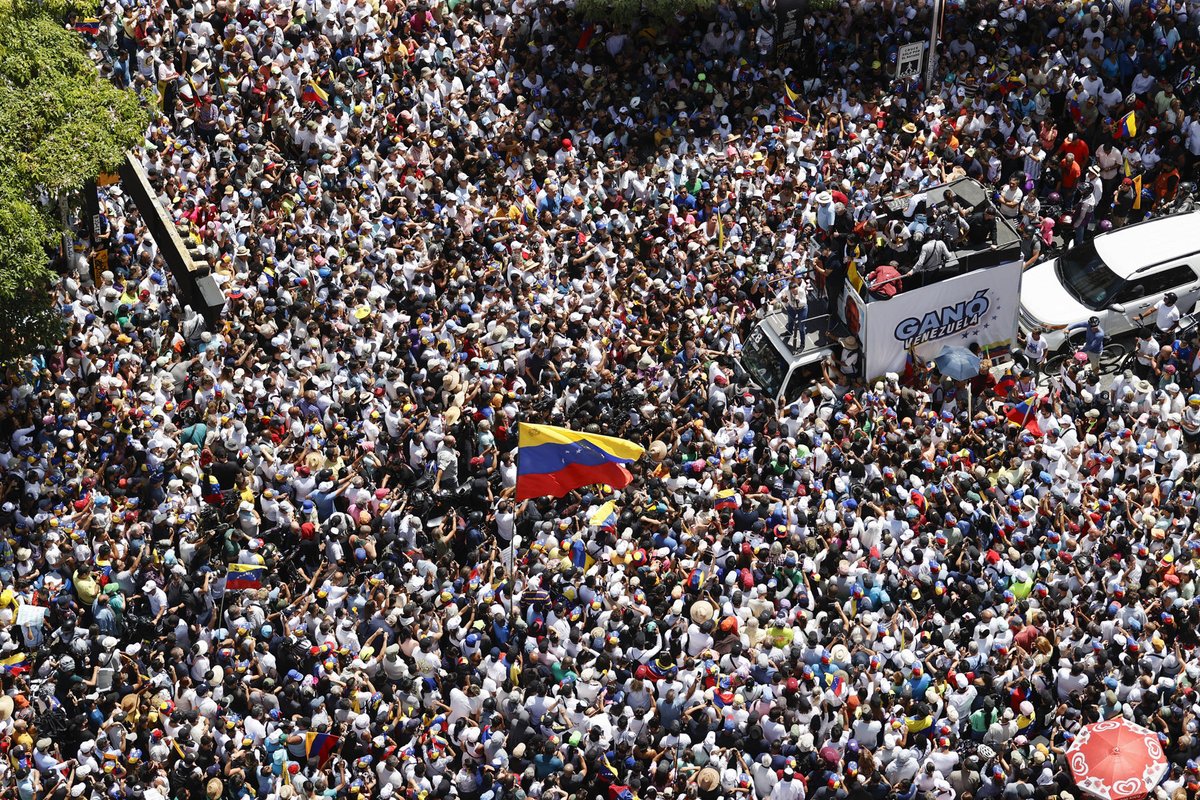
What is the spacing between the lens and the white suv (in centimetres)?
2631

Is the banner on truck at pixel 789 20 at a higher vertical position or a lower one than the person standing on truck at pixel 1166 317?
higher

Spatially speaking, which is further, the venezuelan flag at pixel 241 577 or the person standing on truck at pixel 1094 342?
the person standing on truck at pixel 1094 342

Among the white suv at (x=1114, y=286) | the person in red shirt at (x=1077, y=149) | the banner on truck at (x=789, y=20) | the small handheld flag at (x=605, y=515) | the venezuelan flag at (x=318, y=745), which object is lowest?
the venezuelan flag at (x=318, y=745)

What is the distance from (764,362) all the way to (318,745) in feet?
29.9

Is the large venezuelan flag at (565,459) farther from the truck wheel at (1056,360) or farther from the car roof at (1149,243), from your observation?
the car roof at (1149,243)

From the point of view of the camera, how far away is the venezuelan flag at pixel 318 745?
1955cm

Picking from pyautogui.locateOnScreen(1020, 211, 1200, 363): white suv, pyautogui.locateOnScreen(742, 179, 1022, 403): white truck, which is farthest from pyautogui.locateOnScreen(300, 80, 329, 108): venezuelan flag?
pyautogui.locateOnScreen(1020, 211, 1200, 363): white suv

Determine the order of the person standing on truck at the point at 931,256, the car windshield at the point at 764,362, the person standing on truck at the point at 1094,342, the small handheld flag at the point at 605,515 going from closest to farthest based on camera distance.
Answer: the small handheld flag at the point at 605,515
the person standing on truck at the point at 931,256
the car windshield at the point at 764,362
the person standing on truck at the point at 1094,342

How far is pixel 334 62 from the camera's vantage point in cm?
2897

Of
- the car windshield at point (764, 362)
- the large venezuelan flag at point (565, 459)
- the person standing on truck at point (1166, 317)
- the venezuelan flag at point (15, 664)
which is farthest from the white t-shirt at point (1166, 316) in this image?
the venezuelan flag at point (15, 664)

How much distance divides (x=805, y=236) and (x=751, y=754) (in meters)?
10.6

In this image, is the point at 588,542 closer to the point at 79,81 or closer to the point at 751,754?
the point at 751,754

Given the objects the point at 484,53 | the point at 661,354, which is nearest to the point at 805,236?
A: the point at 661,354

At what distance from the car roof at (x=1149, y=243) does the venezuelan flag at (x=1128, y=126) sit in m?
2.40
